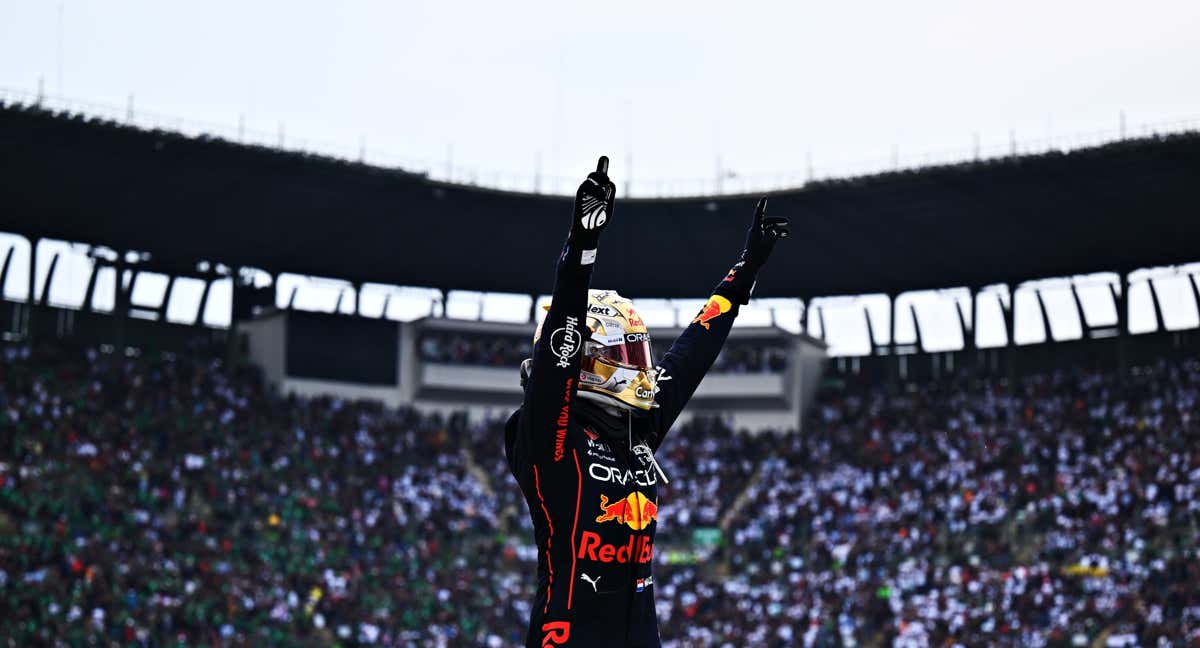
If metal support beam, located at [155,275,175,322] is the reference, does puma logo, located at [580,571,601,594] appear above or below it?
below

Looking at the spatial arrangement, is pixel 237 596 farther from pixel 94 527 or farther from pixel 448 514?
pixel 448 514

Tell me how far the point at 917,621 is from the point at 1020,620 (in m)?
2.36

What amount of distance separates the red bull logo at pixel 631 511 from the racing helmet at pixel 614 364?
0.29 metres

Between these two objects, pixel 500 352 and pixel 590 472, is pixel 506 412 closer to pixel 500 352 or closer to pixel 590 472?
pixel 500 352

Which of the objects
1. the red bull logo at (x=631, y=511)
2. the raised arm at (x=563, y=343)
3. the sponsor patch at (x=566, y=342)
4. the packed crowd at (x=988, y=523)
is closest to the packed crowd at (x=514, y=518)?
the packed crowd at (x=988, y=523)

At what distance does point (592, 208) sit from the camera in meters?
4.11

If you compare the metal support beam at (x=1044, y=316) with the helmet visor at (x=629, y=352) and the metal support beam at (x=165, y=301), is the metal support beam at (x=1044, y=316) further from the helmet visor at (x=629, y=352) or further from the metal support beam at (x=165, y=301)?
the helmet visor at (x=629, y=352)

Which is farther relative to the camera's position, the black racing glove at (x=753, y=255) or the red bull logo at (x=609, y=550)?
the black racing glove at (x=753, y=255)

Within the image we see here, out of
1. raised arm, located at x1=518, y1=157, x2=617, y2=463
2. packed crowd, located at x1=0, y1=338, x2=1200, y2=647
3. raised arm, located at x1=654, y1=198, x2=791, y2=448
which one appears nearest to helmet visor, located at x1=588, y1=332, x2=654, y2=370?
raised arm, located at x1=518, y1=157, x2=617, y2=463

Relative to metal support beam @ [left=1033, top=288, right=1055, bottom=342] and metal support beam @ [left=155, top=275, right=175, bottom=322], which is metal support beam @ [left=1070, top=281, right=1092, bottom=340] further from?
metal support beam @ [left=155, top=275, right=175, bottom=322]

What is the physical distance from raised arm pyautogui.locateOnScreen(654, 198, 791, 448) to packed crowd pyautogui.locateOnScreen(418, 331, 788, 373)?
43.1 metres

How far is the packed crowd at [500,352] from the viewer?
160ft

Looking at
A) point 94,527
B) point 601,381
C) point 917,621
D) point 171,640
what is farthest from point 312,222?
point 601,381

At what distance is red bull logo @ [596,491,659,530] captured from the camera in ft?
15.3
